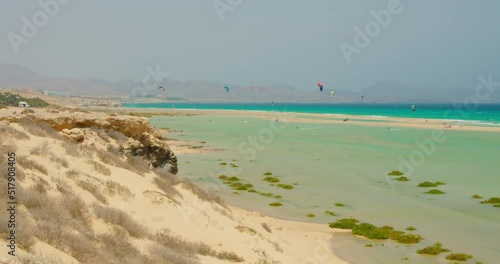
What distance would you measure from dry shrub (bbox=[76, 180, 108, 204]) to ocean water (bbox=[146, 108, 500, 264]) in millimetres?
7442

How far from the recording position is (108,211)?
9.39 meters

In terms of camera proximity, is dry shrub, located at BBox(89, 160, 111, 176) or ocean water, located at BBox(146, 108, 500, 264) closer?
dry shrub, located at BBox(89, 160, 111, 176)

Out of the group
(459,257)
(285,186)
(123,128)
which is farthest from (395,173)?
(123,128)

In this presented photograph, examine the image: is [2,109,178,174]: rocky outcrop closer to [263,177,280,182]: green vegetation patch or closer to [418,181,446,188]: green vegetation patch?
[263,177,280,182]: green vegetation patch

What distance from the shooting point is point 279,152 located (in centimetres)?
4062

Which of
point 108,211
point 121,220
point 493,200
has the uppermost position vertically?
point 108,211

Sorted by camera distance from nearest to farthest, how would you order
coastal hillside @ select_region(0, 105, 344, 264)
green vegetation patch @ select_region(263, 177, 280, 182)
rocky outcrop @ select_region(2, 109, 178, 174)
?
coastal hillside @ select_region(0, 105, 344, 264), rocky outcrop @ select_region(2, 109, 178, 174), green vegetation patch @ select_region(263, 177, 280, 182)

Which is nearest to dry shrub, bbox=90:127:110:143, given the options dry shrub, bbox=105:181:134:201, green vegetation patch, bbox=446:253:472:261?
dry shrub, bbox=105:181:134:201

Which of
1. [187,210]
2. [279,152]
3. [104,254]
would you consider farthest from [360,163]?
[104,254]

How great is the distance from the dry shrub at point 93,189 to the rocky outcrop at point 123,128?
16.4 feet

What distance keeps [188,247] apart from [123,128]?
9817 mm

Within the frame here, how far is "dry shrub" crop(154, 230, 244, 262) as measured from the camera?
930 cm

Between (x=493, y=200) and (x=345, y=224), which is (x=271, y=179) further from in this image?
(x=493, y=200)

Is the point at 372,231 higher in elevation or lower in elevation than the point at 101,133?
lower
